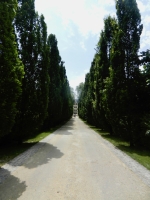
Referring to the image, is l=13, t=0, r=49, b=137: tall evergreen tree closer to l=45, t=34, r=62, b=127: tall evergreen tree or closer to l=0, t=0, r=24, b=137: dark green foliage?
l=0, t=0, r=24, b=137: dark green foliage

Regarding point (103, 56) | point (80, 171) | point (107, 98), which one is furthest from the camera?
point (103, 56)

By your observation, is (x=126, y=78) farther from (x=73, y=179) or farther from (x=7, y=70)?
(x=73, y=179)

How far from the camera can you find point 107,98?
14.1 m

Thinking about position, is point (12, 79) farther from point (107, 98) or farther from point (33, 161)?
point (107, 98)

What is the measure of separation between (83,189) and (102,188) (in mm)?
591

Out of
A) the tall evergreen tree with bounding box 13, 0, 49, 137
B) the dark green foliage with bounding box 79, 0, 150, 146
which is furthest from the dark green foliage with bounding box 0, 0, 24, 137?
the dark green foliage with bounding box 79, 0, 150, 146

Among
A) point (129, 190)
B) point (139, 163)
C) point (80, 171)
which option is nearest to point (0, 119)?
point (80, 171)

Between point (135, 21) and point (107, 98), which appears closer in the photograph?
point (135, 21)

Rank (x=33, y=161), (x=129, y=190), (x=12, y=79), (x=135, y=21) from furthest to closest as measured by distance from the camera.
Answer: (x=135, y=21)
(x=33, y=161)
(x=12, y=79)
(x=129, y=190)

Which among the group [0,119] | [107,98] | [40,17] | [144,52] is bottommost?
[0,119]

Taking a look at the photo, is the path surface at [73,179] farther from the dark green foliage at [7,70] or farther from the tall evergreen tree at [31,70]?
the tall evergreen tree at [31,70]

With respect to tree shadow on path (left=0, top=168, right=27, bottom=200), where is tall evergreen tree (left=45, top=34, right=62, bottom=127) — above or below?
above

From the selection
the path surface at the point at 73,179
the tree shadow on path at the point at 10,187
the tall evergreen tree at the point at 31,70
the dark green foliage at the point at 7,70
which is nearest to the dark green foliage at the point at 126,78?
the path surface at the point at 73,179

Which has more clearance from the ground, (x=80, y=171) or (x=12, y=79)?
(x=12, y=79)
